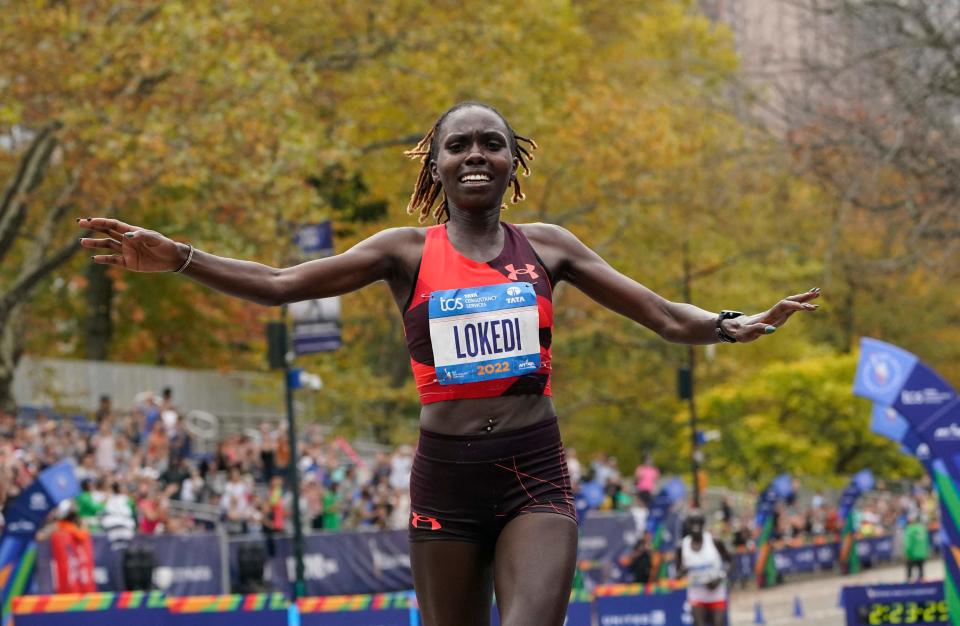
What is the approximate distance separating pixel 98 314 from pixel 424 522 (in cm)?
3425

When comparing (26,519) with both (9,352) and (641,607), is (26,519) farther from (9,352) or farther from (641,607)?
(9,352)

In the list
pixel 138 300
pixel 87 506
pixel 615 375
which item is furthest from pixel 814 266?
pixel 87 506

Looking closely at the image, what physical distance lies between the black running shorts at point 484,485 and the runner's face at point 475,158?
29.2 inches

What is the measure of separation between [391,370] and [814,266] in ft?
44.1

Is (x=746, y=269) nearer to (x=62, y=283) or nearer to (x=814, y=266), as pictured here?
(x=814, y=266)

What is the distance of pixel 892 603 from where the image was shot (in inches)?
535

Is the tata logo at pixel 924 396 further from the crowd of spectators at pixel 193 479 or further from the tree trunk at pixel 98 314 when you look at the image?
the tree trunk at pixel 98 314

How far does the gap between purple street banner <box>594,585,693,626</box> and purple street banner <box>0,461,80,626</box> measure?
509cm

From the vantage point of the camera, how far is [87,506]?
732 inches

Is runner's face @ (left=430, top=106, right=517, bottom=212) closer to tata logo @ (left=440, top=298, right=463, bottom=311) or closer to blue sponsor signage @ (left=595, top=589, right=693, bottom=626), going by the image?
tata logo @ (left=440, top=298, right=463, bottom=311)

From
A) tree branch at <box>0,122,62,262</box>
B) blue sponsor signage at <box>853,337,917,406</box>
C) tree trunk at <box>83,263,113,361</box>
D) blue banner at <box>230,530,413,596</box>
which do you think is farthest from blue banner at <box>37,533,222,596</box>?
tree trunk at <box>83,263,113,361</box>

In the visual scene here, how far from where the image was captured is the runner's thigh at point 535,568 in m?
4.43

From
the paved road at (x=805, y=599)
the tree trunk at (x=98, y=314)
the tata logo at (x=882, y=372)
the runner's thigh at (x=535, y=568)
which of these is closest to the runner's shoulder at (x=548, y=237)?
the runner's thigh at (x=535, y=568)

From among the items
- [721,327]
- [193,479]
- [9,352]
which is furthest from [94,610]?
[9,352]
